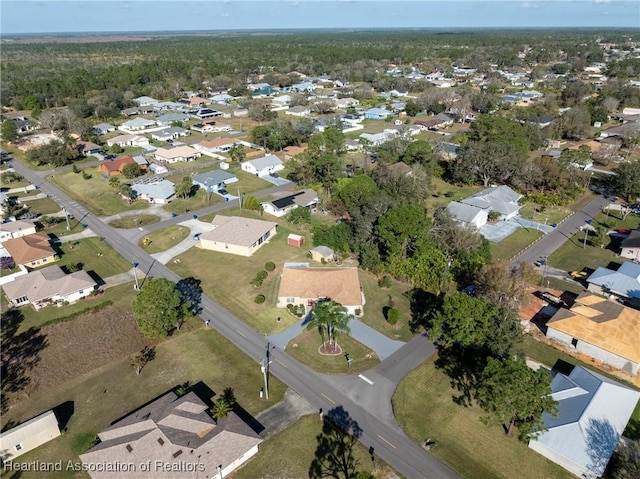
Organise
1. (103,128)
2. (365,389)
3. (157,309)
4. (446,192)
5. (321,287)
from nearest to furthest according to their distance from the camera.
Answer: (365,389)
(157,309)
(321,287)
(446,192)
(103,128)

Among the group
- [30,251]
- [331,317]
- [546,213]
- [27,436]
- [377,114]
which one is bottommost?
[546,213]

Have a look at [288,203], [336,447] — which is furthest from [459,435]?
[288,203]

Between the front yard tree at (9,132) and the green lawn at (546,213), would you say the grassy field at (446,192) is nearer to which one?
the green lawn at (546,213)

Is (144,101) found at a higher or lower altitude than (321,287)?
higher

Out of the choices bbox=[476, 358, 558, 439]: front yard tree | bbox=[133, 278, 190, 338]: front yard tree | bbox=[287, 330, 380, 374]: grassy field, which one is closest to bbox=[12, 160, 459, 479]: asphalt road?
bbox=[287, 330, 380, 374]: grassy field

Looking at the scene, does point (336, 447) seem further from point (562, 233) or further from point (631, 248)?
point (562, 233)

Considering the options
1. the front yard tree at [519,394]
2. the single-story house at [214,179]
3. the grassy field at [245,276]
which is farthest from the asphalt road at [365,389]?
the single-story house at [214,179]
